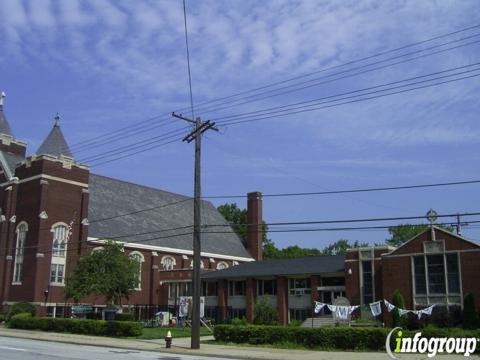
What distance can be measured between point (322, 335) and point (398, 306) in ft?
47.2

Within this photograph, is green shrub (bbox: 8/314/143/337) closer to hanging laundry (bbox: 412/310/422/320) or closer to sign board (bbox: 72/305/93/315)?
sign board (bbox: 72/305/93/315)

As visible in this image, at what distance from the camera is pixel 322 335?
2995 centimetres

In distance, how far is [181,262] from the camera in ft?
238

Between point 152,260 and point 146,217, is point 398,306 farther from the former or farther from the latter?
point 146,217

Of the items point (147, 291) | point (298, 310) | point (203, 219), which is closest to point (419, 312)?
point (298, 310)

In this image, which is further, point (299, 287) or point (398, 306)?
point (299, 287)

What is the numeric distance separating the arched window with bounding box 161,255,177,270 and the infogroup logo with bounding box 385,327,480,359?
4620 centimetres

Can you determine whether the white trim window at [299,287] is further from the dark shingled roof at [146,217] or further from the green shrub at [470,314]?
the green shrub at [470,314]

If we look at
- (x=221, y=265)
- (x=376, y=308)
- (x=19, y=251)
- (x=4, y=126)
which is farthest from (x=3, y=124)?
(x=376, y=308)

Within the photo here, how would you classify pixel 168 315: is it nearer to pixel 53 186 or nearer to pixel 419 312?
pixel 53 186

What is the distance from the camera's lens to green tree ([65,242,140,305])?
4806 centimetres

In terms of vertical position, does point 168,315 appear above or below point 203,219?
below

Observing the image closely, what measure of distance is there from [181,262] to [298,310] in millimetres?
22145

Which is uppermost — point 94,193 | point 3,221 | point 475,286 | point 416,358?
point 94,193
